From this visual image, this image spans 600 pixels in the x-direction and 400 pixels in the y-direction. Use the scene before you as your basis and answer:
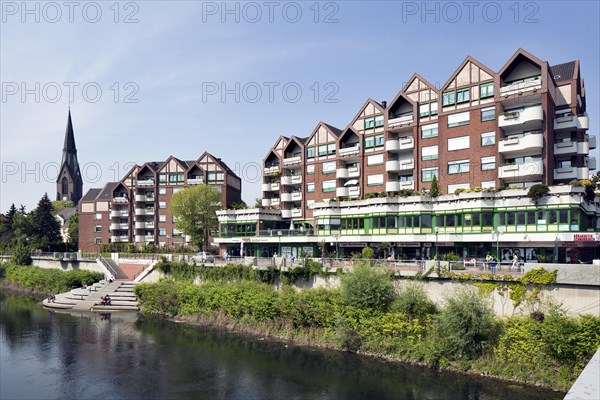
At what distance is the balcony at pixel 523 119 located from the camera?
45125mm

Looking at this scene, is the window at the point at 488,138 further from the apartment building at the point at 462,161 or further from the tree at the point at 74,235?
the tree at the point at 74,235

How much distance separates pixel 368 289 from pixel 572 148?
1077 inches

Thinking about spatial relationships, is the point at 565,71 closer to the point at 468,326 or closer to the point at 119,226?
the point at 468,326

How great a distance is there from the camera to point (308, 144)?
6575 cm

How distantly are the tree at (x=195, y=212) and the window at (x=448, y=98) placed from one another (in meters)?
36.9

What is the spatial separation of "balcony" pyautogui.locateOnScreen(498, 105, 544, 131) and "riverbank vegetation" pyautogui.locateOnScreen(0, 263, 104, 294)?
178ft

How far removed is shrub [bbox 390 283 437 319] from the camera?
33938 mm

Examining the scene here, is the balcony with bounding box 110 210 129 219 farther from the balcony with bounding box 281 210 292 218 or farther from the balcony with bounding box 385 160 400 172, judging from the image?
the balcony with bounding box 385 160 400 172

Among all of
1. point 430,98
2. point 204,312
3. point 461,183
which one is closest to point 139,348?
point 204,312

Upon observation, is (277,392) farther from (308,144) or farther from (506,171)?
(308,144)

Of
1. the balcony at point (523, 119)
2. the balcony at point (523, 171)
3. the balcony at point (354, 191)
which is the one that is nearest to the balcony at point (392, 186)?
the balcony at point (354, 191)

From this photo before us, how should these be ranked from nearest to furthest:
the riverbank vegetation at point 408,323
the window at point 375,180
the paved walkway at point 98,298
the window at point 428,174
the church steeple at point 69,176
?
the riverbank vegetation at point 408,323 < the window at point 428,174 < the paved walkway at point 98,298 < the window at point 375,180 < the church steeple at point 69,176

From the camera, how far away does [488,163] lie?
48719 millimetres

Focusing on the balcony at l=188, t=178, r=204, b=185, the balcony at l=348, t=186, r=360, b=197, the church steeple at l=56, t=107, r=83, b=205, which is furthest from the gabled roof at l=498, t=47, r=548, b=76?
the church steeple at l=56, t=107, r=83, b=205
